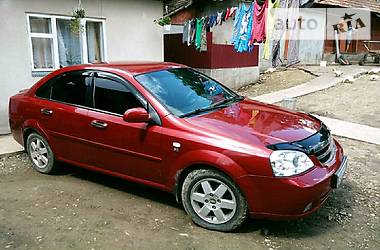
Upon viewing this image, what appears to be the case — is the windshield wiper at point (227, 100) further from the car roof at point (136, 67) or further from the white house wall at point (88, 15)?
the white house wall at point (88, 15)

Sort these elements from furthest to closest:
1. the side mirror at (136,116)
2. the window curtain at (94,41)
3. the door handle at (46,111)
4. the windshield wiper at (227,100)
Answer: the window curtain at (94,41) < the door handle at (46,111) < the windshield wiper at (227,100) < the side mirror at (136,116)

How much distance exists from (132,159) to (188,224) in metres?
0.96

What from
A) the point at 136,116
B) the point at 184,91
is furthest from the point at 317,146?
the point at 136,116

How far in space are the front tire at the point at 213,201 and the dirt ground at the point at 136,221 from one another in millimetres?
119

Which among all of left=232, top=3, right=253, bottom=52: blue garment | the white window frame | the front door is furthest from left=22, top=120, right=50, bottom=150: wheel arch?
left=232, top=3, right=253, bottom=52: blue garment

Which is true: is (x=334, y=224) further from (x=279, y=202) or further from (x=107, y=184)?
(x=107, y=184)

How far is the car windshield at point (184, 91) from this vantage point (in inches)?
159

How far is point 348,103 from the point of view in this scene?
9.84 meters

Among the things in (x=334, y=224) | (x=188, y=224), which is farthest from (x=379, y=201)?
(x=188, y=224)

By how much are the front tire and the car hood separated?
0.44 m

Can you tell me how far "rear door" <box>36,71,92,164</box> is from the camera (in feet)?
14.9

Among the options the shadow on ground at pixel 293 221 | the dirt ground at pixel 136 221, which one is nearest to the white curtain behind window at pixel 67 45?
the dirt ground at pixel 136 221

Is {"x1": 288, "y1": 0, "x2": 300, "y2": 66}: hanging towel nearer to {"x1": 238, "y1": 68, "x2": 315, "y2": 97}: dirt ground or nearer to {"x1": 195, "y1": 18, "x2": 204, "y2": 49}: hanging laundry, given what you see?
{"x1": 238, "y1": 68, "x2": 315, "y2": 97}: dirt ground

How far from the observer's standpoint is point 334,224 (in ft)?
12.5
